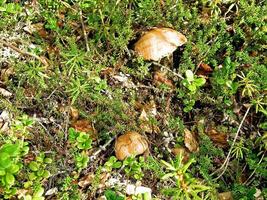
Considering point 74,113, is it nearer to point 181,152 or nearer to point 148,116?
point 148,116

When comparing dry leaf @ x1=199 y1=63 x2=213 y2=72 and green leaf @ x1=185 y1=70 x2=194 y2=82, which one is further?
dry leaf @ x1=199 y1=63 x2=213 y2=72

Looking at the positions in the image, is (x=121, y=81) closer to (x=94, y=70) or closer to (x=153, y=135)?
(x=94, y=70)

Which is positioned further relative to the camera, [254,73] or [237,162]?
[254,73]

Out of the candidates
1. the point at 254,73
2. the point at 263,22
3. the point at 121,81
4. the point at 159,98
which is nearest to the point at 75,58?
the point at 121,81

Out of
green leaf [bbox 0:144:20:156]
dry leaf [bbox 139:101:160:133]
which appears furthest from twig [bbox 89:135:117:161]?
green leaf [bbox 0:144:20:156]

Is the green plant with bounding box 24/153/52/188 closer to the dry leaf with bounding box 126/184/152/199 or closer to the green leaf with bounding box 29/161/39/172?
the green leaf with bounding box 29/161/39/172

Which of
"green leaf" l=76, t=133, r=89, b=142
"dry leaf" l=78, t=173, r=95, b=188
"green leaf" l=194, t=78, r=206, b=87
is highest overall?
"green leaf" l=194, t=78, r=206, b=87
